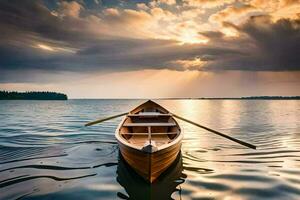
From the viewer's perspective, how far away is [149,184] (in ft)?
25.8

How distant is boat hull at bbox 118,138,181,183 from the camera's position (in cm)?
757

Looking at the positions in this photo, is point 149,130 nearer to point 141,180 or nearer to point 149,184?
point 141,180

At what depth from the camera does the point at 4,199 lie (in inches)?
276

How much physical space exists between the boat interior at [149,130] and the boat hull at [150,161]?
0.41 m

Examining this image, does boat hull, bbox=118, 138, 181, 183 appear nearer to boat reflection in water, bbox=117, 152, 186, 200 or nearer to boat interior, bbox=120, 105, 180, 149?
boat reflection in water, bbox=117, 152, 186, 200

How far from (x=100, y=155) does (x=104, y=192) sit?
16.1ft

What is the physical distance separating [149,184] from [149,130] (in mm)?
3999

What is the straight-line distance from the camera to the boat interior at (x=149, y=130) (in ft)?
39.4

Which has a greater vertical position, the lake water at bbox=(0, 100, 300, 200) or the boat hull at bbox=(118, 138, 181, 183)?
the boat hull at bbox=(118, 138, 181, 183)

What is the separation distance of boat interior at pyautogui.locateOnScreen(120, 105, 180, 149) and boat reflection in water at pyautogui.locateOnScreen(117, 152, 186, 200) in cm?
112

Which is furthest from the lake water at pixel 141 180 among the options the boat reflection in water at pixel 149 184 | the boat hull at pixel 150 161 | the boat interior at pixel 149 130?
the boat interior at pixel 149 130

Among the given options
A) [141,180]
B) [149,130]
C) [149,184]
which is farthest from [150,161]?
[149,130]

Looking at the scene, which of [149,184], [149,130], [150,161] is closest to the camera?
[150,161]

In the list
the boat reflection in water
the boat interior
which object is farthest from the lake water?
the boat interior
